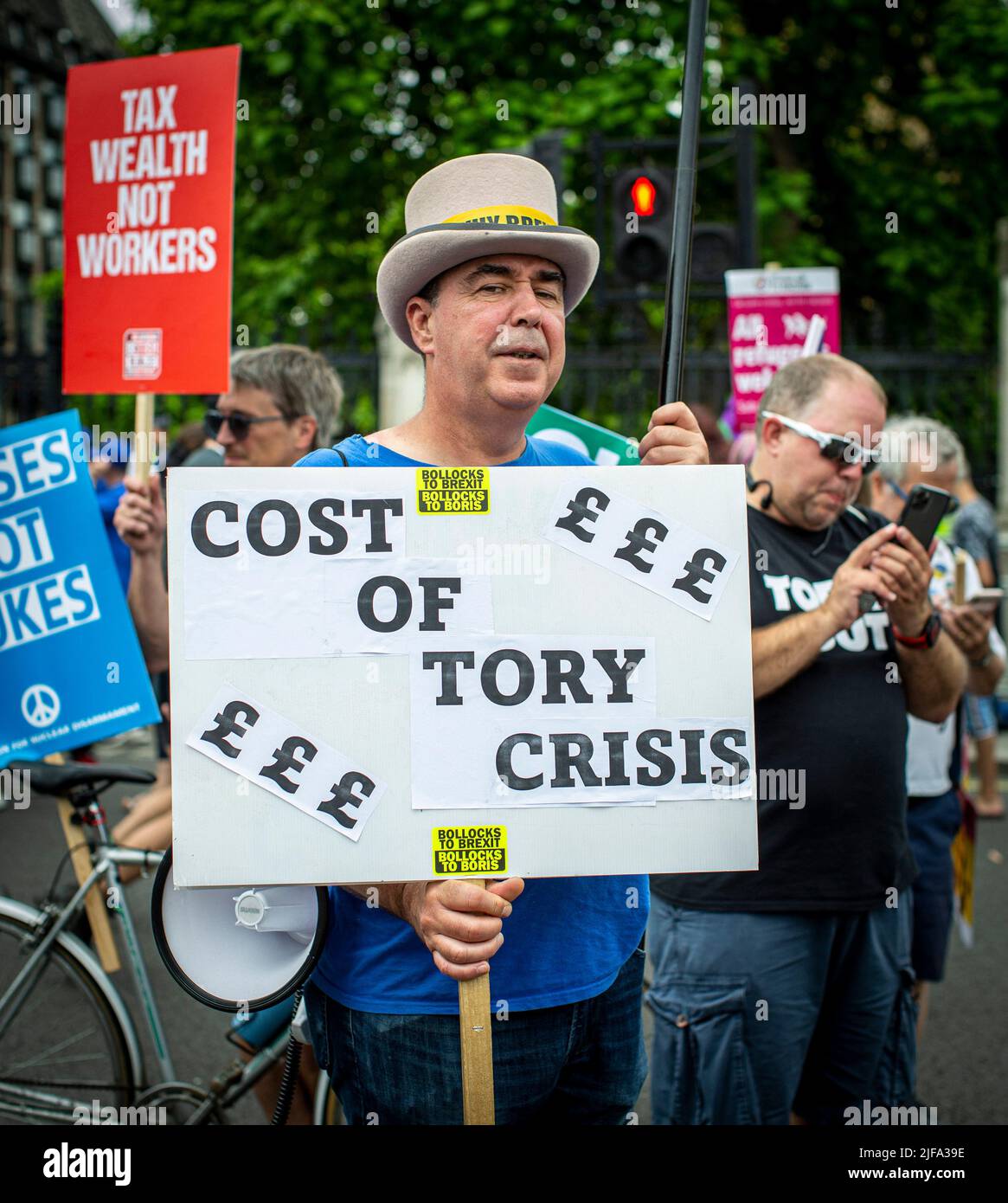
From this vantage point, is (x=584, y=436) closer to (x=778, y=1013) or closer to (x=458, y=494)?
(x=778, y=1013)

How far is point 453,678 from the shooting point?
171 centimetres

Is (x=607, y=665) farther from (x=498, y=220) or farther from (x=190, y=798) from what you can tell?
(x=498, y=220)

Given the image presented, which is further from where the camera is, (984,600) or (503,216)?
(984,600)

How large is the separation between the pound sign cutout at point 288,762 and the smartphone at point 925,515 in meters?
1.34

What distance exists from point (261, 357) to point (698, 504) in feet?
6.43

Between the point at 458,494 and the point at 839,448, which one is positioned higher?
the point at 839,448

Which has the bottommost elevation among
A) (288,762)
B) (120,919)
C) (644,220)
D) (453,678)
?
(120,919)

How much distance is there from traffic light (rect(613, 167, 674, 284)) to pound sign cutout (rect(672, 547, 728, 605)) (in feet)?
18.0

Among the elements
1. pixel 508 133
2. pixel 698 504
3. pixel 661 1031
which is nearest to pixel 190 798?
pixel 698 504

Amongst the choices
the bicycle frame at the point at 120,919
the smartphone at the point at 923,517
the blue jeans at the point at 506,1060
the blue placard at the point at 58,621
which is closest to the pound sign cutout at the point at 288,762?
the blue jeans at the point at 506,1060

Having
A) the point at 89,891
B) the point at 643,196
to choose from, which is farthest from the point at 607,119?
the point at 89,891

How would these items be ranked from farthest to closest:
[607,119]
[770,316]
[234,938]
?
[607,119] < [770,316] < [234,938]

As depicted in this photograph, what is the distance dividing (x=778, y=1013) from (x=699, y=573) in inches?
47.0

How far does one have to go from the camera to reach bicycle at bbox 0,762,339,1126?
313 cm
